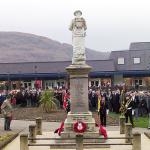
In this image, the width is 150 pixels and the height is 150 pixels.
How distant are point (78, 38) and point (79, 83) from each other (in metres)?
1.75

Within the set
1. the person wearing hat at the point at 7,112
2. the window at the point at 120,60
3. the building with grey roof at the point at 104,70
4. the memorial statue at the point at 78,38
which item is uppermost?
the window at the point at 120,60

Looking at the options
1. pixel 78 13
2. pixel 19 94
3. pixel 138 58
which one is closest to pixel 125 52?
pixel 138 58

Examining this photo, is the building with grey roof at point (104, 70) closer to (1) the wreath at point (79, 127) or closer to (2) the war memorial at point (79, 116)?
(2) the war memorial at point (79, 116)

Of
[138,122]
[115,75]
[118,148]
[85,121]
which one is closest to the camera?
[118,148]

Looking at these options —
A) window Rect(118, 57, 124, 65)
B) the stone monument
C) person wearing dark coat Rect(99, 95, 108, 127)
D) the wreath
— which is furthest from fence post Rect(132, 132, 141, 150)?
window Rect(118, 57, 124, 65)

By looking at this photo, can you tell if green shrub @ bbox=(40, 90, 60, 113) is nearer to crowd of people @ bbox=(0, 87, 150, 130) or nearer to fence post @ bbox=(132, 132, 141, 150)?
crowd of people @ bbox=(0, 87, 150, 130)

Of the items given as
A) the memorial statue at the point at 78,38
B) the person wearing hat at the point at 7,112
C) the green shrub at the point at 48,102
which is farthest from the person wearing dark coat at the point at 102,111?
the green shrub at the point at 48,102

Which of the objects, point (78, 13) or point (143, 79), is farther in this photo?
point (143, 79)

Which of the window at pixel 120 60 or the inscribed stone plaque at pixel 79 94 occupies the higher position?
the window at pixel 120 60

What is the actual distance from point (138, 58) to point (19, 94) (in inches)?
1846

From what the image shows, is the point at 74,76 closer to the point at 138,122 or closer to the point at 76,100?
the point at 76,100

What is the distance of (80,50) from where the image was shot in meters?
22.1

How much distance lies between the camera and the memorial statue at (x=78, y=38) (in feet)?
72.7

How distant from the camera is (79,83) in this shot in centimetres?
2192
